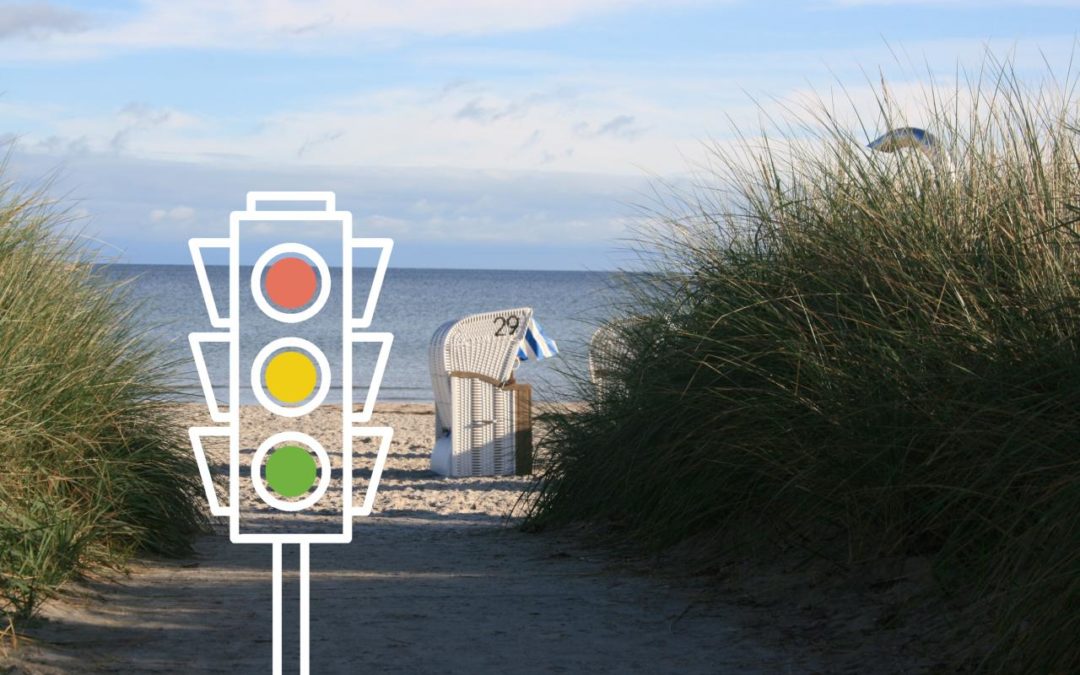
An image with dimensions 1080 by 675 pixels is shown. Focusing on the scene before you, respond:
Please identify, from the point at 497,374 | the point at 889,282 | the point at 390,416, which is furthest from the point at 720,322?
the point at 390,416

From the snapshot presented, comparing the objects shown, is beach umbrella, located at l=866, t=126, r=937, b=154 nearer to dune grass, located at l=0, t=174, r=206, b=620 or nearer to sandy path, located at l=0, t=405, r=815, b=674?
sandy path, located at l=0, t=405, r=815, b=674

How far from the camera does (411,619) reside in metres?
4.70

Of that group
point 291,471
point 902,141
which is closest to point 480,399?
point 902,141

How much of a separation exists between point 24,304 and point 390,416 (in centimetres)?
1315

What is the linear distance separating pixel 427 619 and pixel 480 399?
672 centimetres

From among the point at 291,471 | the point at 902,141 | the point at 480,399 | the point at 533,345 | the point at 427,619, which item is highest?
the point at 902,141

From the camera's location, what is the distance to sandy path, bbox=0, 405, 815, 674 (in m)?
4.02

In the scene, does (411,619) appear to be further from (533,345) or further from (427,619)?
(533,345)

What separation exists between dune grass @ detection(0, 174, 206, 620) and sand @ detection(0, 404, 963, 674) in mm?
182

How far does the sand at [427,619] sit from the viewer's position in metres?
4.01

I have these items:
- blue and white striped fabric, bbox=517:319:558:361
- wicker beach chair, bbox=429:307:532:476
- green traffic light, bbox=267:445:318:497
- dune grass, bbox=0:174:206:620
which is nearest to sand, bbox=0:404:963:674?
dune grass, bbox=0:174:206:620

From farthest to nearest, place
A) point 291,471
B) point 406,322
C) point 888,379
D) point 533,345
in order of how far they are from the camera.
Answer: point 406,322
point 533,345
point 888,379
point 291,471

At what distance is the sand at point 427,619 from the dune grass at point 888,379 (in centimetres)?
46

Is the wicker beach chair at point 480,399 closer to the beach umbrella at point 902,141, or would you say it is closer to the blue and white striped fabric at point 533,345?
the blue and white striped fabric at point 533,345
